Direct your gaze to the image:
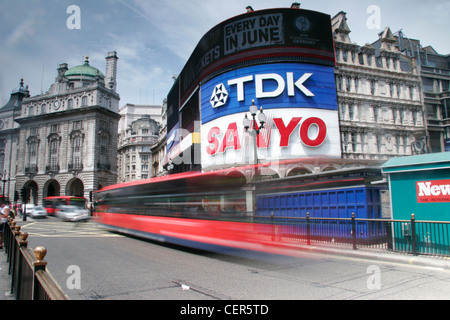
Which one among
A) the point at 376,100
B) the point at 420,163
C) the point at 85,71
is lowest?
the point at 420,163

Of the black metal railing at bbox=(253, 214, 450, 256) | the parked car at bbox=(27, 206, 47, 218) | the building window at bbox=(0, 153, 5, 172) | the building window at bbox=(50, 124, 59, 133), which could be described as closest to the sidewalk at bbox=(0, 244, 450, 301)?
the black metal railing at bbox=(253, 214, 450, 256)

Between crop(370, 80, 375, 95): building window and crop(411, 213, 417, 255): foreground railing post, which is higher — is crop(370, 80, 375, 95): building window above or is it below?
above

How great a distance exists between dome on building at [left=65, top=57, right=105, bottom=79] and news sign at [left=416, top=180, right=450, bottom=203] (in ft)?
245

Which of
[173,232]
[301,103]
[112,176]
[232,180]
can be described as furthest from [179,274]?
[112,176]

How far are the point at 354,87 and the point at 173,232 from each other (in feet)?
99.4

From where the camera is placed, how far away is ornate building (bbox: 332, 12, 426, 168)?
33.9 meters

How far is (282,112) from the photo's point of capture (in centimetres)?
3066

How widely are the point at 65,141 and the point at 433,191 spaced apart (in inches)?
2602

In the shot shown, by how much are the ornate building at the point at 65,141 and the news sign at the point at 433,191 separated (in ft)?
193

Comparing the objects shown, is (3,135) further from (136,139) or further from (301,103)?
(301,103)

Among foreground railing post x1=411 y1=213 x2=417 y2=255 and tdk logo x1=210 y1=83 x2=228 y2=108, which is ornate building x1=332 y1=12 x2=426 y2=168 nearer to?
tdk logo x1=210 y1=83 x2=228 y2=108

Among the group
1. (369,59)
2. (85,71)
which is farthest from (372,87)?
(85,71)

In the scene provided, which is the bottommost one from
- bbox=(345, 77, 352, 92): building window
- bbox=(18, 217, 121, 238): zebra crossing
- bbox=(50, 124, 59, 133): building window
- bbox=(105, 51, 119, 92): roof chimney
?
bbox=(18, 217, 121, 238): zebra crossing

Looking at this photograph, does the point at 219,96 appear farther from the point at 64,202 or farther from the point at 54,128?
the point at 54,128
